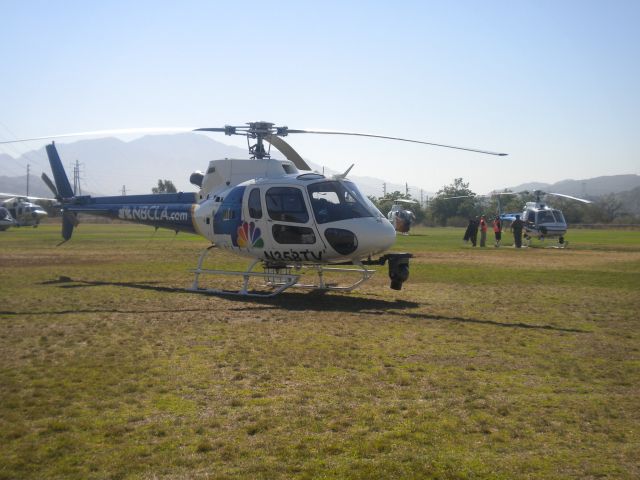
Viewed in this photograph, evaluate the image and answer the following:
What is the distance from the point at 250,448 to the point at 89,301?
892 cm

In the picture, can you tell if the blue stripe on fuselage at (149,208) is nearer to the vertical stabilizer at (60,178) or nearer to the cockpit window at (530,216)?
the vertical stabilizer at (60,178)

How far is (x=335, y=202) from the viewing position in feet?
41.8

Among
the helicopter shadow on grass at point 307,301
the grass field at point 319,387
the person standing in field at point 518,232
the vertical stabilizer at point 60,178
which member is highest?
the vertical stabilizer at point 60,178

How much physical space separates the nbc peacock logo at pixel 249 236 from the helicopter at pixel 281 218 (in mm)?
21

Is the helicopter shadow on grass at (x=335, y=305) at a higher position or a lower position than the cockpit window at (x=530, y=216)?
lower

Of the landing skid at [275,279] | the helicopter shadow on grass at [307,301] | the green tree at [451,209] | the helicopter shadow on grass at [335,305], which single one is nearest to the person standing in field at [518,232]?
the landing skid at [275,279]

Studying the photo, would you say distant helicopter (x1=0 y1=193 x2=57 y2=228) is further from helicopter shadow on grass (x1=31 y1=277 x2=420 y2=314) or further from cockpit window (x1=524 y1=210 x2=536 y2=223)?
helicopter shadow on grass (x1=31 y1=277 x2=420 y2=314)

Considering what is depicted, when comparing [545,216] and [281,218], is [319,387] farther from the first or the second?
[545,216]

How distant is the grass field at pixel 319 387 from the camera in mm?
4527

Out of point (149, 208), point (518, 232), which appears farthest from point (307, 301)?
point (518, 232)

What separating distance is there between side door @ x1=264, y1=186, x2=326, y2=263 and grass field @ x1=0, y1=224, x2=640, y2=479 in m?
0.96

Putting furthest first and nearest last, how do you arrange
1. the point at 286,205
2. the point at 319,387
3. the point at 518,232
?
the point at 518,232, the point at 286,205, the point at 319,387

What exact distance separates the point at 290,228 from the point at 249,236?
121cm

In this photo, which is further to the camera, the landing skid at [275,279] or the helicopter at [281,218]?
the landing skid at [275,279]
